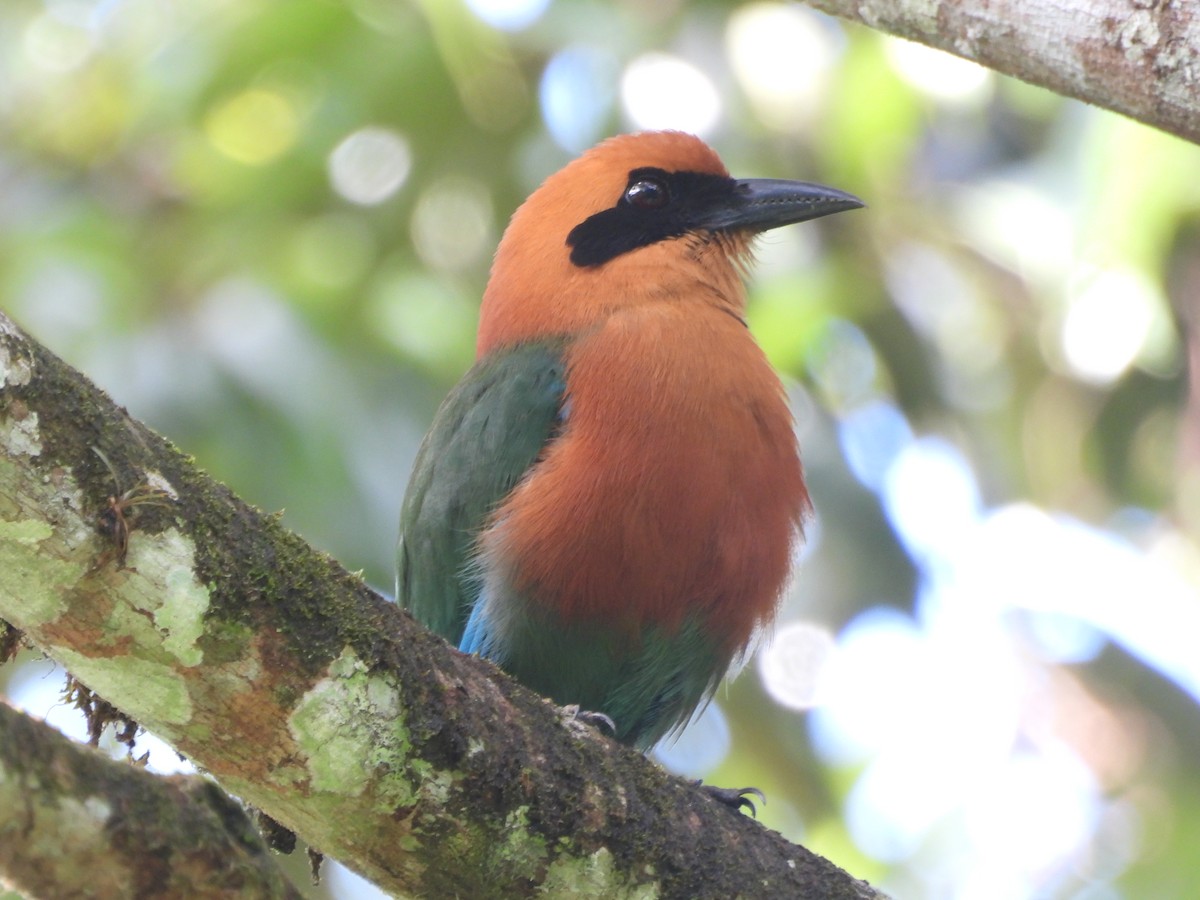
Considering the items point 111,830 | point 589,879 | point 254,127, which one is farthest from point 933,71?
point 111,830

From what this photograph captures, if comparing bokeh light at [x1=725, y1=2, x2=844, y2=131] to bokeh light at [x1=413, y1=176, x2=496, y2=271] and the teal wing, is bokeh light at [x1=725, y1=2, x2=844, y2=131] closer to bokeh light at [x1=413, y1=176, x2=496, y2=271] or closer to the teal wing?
bokeh light at [x1=413, y1=176, x2=496, y2=271]

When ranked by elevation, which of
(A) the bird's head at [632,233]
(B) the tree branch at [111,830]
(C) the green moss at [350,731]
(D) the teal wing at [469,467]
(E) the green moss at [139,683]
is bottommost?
(B) the tree branch at [111,830]

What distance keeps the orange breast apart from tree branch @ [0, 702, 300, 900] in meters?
1.58

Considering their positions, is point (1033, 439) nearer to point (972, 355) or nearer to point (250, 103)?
point (972, 355)

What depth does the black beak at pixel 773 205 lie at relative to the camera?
499 centimetres

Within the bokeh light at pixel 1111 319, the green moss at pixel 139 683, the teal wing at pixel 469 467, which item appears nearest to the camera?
the green moss at pixel 139 683

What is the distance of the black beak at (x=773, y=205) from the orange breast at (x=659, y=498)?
815mm

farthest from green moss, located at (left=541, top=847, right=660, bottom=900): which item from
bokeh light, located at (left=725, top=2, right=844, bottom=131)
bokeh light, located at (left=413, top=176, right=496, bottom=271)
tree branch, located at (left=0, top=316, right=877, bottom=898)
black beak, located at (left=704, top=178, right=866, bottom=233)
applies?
bokeh light, located at (left=725, top=2, right=844, bottom=131)

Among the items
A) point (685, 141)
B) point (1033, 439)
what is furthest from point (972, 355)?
point (685, 141)

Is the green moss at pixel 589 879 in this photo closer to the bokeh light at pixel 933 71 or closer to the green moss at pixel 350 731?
the green moss at pixel 350 731

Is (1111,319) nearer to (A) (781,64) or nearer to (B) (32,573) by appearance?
(A) (781,64)

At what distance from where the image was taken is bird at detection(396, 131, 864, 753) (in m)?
3.96

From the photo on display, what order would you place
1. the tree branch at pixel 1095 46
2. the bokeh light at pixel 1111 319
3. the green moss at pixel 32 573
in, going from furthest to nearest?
the bokeh light at pixel 1111 319 → the tree branch at pixel 1095 46 → the green moss at pixel 32 573

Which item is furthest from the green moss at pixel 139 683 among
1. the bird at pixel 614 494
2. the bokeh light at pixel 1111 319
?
the bokeh light at pixel 1111 319
